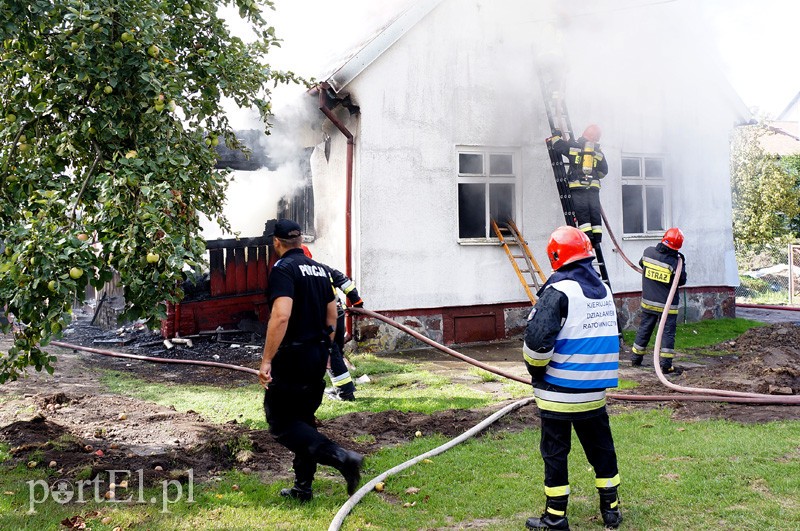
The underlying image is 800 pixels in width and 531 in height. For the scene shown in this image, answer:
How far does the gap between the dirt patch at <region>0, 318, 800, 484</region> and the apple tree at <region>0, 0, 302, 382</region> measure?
104 cm

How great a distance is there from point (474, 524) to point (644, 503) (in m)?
1.10

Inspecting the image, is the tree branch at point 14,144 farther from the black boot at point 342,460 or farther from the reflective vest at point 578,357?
the reflective vest at point 578,357

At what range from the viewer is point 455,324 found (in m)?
10.4

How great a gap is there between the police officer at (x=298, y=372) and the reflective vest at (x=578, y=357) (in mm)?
1322

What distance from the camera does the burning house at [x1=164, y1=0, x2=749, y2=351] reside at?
985cm

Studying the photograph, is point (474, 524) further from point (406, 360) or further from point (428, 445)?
point (406, 360)

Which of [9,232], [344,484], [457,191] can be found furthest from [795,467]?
[457,191]

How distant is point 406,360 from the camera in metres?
9.43

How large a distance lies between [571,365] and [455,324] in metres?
6.69

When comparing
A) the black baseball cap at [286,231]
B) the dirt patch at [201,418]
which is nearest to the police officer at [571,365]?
Result: the black baseball cap at [286,231]

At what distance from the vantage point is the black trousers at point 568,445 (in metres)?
3.77

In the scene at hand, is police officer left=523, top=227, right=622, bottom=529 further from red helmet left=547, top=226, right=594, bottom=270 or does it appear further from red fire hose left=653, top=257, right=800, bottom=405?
red fire hose left=653, top=257, right=800, bottom=405

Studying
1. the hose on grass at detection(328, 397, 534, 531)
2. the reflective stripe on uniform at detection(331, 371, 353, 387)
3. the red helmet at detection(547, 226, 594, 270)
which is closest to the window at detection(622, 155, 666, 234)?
the hose on grass at detection(328, 397, 534, 531)

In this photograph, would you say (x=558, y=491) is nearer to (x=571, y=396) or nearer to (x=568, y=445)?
(x=568, y=445)
